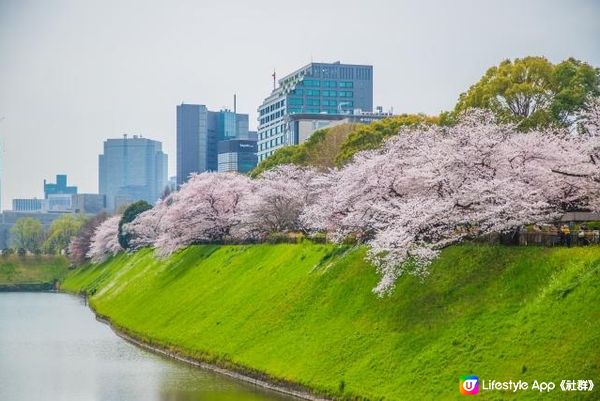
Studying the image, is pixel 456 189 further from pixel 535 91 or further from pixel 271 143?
pixel 271 143

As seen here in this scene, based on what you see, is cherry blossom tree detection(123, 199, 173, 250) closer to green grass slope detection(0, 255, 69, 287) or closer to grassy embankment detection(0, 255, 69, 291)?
grassy embankment detection(0, 255, 69, 291)

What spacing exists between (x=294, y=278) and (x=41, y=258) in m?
127

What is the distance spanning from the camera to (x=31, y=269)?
162 m

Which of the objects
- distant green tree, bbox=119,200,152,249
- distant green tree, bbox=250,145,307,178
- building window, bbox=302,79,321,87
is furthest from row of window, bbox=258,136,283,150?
distant green tree, bbox=250,145,307,178

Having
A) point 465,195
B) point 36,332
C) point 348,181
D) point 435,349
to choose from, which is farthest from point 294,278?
point 36,332

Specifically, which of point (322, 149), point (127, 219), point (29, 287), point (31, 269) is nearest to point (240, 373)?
point (322, 149)

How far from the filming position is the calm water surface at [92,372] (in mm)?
41594

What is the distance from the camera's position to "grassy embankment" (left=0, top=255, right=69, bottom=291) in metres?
153

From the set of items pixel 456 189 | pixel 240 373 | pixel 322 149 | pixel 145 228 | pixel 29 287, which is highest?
pixel 322 149

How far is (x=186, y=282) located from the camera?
2916 inches

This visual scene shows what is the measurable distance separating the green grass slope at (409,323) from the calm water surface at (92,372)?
211 centimetres

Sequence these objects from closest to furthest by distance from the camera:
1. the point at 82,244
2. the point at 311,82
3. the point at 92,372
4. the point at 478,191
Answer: the point at 478,191, the point at 92,372, the point at 82,244, the point at 311,82

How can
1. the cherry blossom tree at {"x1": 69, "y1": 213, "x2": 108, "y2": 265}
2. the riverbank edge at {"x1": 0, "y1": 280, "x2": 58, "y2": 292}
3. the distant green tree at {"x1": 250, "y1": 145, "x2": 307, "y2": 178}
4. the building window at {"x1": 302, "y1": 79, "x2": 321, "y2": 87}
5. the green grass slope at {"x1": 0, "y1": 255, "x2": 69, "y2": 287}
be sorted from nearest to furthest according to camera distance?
the distant green tree at {"x1": 250, "y1": 145, "x2": 307, "y2": 178}
the riverbank edge at {"x1": 0, "y1": 280, "x2": 58, "y2": 292}
the green grass slope at {"x1": 0, "y1": 255, "x2": 69, "y2": 287}
the cherry blossom tree at {"x1": 69, "y1": 213, "x2": 108, "y2": 265}
the building window at {"x1": 302, "y1": 79, "x2": 321, "y2": 87}

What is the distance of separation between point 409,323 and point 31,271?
135344 mm
